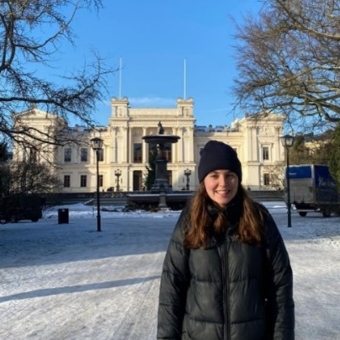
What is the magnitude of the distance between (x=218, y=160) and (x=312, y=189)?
28.5 metres

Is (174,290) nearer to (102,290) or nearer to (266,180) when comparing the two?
(102,290)

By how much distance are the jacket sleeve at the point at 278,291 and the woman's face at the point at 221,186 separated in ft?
0.99

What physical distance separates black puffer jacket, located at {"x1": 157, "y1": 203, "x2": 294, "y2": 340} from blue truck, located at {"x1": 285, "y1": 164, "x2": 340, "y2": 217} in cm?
2715

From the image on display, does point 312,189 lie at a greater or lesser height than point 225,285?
greater

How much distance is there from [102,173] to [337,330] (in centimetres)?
9531

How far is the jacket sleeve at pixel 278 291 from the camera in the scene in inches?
99.3

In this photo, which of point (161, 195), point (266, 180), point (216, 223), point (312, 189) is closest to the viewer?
point (216, 223)

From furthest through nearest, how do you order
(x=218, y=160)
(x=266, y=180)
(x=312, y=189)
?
(x=266, y=180), (x=312, y=189), (x=218, y=160)

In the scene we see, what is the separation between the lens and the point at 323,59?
1642cm

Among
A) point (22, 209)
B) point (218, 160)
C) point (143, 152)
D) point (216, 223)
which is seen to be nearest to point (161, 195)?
point (22, 209)

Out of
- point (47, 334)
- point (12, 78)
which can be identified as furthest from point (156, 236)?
point (47, 334)

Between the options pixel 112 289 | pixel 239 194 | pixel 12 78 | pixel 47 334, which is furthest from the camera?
pixel 12 78

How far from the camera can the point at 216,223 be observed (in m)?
2.64

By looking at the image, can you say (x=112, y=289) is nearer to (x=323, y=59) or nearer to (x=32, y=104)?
(x=32, y=104)
